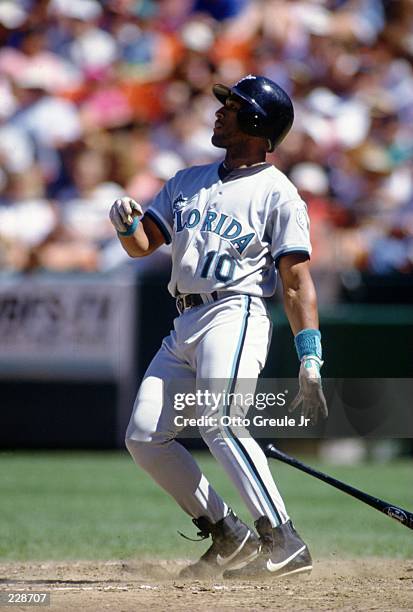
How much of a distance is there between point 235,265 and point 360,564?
1.61 m

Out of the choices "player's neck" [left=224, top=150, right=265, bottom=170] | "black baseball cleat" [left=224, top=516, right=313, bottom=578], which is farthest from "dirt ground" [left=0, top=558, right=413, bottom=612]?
"player's neck" [left=224, top=150, right=265, bottom=170]

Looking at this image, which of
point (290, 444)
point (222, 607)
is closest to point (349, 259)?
point (290, 444)

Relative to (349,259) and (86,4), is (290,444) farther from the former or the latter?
(86,4)

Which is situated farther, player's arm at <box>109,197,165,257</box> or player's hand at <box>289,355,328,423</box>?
player's arm at <box>109,197,165,257</box>

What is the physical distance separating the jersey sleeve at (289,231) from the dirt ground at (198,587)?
4.08 ft

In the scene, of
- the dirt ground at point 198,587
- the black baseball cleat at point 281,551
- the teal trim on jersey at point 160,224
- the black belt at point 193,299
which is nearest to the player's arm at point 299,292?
the black belt at point 193,299

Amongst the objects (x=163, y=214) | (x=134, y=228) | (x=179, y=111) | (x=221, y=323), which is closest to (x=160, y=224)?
(x=163, y=214)

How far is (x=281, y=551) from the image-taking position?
412 centimetres

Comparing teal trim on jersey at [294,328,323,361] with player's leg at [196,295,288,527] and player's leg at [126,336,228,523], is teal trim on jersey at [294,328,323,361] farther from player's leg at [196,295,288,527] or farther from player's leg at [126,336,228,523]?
player's leg at [126,336,228,523]

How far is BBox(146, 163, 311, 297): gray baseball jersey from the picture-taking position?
4.18m

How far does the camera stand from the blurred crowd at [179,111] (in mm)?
9398

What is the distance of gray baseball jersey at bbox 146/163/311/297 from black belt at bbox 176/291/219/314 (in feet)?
0.09

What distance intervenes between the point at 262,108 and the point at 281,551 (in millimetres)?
1713

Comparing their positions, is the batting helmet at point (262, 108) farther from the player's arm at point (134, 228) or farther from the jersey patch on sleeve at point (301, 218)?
the player's arm at point (134, 228)
